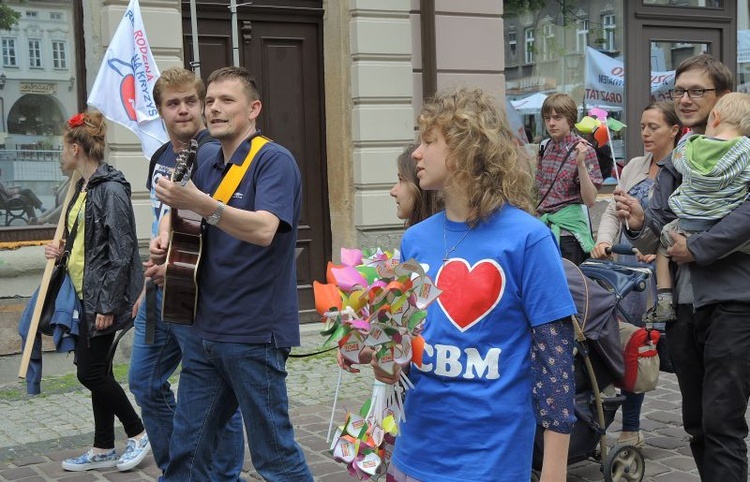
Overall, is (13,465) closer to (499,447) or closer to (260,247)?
(260,247)

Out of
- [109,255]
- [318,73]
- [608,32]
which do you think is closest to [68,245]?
[109,255]

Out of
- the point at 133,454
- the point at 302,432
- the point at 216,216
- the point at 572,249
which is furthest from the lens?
the point at 572,249

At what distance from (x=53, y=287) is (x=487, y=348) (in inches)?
145

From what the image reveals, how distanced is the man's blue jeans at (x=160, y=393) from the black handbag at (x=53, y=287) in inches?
41.6

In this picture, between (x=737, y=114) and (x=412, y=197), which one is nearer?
(x=412, y=197)

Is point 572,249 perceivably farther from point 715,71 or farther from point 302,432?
point 715,71

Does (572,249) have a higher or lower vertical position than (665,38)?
lower

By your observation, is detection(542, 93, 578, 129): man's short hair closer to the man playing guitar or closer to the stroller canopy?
the stroller canopy

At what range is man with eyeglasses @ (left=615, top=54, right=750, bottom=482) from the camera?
13.6 feet

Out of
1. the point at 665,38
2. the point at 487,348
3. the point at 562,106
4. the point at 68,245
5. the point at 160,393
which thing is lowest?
the point at 160,393

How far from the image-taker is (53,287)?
19.1 ft

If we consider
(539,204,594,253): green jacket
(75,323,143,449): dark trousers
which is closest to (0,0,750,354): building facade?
(539,204,594,253): green jacket

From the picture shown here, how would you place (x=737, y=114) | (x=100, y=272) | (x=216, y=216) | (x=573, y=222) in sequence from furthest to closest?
(x=573, y=222)
(x=100, y=272)
(x=737, y=114)
(x=216, y=216)

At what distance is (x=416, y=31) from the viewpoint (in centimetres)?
1030
